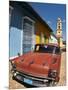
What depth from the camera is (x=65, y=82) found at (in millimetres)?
2285

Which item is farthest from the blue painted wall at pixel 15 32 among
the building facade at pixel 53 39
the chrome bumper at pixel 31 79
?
the building facade at pixel 53 39

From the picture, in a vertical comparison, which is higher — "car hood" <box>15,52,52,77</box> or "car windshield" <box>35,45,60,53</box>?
"car windshield" <box>35,45,60,53</box>

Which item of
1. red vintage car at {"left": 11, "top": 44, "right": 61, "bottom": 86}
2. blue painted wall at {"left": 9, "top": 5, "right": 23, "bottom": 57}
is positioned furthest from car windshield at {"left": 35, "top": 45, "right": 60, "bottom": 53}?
blue painted wall at {"left": 9, "top": 5, "right": 23, "bottom": 57}

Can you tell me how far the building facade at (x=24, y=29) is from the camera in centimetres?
217

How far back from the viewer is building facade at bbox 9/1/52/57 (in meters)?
2.17

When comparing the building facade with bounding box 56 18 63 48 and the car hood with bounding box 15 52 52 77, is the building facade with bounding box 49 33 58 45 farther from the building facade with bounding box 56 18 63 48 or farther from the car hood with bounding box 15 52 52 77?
the car hood with bounding box 15 52 52 77

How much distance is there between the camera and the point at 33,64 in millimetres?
2230

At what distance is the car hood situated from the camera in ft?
7.28

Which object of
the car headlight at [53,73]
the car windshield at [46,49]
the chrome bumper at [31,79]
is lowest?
the chrome bumper at [31,79]

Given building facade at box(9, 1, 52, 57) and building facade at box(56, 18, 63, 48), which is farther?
building facade at box(56, 18, 63, 48)

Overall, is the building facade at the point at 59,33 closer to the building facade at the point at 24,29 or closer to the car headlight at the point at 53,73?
the building facade at the point at 24,29

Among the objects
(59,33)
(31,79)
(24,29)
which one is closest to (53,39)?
(59,33)

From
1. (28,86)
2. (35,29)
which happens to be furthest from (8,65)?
(35,29)

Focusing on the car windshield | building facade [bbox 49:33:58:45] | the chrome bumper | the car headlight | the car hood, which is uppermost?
building facade [bbox 49:33:58:45]
